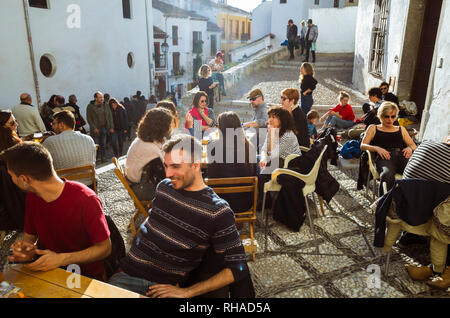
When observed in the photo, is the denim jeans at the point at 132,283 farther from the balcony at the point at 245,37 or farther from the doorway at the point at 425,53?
the balcony at the point at 245,37

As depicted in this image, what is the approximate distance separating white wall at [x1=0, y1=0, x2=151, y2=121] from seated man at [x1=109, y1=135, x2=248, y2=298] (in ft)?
29.6

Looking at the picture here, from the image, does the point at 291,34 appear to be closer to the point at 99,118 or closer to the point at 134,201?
the point at 99,118

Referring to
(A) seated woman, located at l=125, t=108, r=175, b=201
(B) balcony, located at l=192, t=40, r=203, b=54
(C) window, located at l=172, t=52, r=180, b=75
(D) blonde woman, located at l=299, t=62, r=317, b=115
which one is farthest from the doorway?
(B) balcony, located at l=192, t=40, r=203, b=54

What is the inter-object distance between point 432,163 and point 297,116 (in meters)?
2.14

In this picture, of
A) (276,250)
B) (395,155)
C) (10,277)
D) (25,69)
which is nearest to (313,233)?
(276,250)

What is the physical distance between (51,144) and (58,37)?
29.4 ft

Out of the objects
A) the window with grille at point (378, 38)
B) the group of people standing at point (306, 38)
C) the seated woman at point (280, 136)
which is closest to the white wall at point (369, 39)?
the window with grille at point (378, 38)

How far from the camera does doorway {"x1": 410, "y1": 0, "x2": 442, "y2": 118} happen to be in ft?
24.6

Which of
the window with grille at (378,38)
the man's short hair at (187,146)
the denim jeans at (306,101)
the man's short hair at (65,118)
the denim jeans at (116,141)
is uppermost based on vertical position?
the window with grille at (378,38)

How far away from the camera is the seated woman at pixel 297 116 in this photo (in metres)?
4.71

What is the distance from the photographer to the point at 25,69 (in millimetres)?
9797

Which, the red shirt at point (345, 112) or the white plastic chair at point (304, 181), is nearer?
the white plastic chair at point (304, 181)

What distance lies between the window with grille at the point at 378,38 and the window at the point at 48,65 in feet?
32.8
